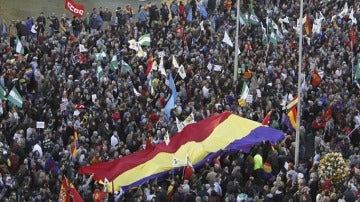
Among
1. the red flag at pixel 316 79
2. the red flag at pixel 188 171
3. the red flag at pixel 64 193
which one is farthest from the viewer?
the red flag at pixel 316 79

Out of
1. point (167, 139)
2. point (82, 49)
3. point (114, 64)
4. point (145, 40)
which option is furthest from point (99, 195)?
point (145, 40)

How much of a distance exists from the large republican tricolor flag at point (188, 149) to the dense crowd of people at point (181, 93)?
0.31m

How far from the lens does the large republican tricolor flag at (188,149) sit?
1059 inches

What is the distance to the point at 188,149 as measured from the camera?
92.7ft

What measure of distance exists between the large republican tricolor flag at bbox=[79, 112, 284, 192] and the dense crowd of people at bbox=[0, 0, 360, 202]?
307 millimetres

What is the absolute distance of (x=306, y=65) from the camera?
3578 centimetres

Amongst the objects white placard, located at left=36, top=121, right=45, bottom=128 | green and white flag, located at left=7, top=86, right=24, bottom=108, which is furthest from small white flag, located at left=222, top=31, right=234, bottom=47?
white placard, located at left=36, top=121, right=45, bottom=128

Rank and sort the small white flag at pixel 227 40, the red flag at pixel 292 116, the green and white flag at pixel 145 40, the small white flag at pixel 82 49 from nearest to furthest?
the red flag at pixel 292 116, the small white flag at pixel 82 49, the small white flag at pixel 227 40, the green and white flag at pixel 145 40

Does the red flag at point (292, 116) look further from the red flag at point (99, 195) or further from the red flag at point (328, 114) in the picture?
the red flag at point (99, 195)

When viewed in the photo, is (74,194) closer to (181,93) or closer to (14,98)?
(14,98)

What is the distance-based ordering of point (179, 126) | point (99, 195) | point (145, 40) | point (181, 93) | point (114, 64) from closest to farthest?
1. point (99, 195)
2. point (179, 126)
3. point (181, 93)
4. point (114, 64)
5. point (145, 40)

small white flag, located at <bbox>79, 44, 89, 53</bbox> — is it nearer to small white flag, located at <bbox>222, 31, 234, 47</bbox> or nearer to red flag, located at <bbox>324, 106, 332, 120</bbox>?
small white flag, located at <bbox>222, 31, 234, 47</bbox>

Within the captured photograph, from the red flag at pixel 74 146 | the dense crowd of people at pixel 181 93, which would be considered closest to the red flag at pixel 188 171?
the dense crowd of people at pixel 181 93

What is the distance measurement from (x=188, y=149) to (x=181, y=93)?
4877mm
